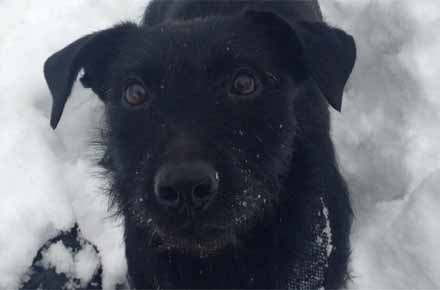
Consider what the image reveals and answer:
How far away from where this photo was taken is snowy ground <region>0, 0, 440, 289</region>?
→ 13.4ft

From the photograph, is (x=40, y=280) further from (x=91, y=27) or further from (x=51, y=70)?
(x=91, y=27)

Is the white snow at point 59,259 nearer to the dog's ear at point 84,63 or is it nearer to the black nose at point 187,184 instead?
the dog's ear at point 84,63

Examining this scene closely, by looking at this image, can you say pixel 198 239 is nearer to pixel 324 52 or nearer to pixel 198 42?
pixel 198 42

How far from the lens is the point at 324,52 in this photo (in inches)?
118

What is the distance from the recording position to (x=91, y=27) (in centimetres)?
534

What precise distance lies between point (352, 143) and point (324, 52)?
1.91 metres

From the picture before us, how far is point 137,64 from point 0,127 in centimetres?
208

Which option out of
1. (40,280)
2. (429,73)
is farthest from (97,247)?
(429,73)

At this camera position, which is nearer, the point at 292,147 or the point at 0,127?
the point at 292,147

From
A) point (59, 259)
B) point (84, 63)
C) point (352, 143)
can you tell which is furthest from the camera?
point (352, 143)

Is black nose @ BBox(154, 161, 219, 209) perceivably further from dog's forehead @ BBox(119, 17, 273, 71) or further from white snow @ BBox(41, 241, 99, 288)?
white snow @ BBox(41, 241, 99, 288)

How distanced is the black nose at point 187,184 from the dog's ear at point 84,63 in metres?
0.89

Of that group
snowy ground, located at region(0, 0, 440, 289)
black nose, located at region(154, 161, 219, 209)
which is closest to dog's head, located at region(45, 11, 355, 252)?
black nose, located at region(154, 161, 219, 209)

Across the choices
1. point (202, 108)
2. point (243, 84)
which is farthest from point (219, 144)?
point (243, 84)
